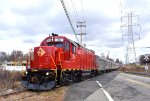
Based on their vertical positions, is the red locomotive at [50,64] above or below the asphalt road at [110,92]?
above

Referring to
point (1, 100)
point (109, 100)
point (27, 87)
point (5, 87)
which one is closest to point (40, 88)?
point (27, 87)

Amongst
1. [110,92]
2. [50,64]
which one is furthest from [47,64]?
[110,92]

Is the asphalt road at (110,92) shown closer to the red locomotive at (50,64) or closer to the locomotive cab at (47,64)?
the red locomotive at (50,64)

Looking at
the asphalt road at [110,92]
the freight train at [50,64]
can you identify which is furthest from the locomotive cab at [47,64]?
the asphalt road at [110,92]

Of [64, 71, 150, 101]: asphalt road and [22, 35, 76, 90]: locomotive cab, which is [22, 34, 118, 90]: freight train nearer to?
[22, 35, 76, 90]: locomotive cab

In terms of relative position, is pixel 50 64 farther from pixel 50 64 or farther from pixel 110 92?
pixel 110 92

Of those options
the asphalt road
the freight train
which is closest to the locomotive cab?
the freight train

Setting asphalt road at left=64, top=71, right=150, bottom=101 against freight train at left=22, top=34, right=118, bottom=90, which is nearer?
asphalt road at left=64, top=71, right=150, bottom=101

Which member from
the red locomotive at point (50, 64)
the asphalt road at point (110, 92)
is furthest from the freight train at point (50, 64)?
the asphalt road at point (110, 92)

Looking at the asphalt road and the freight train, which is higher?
the freight train

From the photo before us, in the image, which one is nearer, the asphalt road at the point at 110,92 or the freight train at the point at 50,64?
the asphalt road at the point at 110,92

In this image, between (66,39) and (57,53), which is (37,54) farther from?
(66,39)

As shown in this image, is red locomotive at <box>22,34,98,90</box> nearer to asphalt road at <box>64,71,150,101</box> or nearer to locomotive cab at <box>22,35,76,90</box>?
locomotive cab at <box>22,35,76,90</box>

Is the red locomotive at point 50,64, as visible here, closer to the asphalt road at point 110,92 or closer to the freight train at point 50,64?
the freight train at point 50,64
